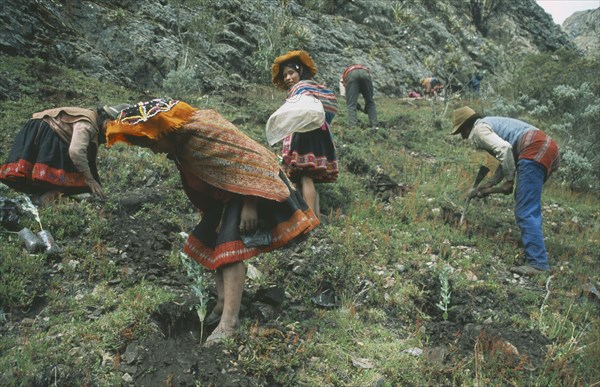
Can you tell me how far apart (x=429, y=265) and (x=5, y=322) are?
12.6 ft

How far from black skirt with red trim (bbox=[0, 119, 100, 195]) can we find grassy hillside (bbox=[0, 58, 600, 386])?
0.27 metres

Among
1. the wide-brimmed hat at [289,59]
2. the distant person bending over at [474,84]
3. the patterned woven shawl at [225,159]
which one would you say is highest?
the distant person bending over at [474,84]

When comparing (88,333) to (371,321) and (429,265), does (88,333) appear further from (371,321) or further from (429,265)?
(429,265)

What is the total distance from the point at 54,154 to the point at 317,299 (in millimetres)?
3249

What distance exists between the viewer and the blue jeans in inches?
193

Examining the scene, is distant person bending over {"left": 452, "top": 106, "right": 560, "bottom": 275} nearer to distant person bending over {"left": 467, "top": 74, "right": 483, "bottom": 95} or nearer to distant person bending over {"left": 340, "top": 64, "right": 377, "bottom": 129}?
distant person bending over {"left": 340, "top": 64, "right": 377, "bottom": 129}

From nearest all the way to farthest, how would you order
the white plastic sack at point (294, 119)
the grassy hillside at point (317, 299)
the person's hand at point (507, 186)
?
the grassy hillside at point (317, 299) → the white plastic sack at point (294, 119) → the person's hand at point (507, 186)

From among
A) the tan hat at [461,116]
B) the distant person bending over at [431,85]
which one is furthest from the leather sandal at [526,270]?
the distant person bending over at [431,85]

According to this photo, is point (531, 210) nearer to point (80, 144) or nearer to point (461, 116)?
point (461, 116)

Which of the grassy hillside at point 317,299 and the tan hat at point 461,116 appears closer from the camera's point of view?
the grassy hillside at point 317,299

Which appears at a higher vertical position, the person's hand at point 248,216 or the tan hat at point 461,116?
the tan hat at point 461,116

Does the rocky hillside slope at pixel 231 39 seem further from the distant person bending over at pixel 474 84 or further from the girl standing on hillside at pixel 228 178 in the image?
the girl standing on hillside at pixel 228 178

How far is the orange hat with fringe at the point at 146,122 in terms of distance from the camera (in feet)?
7.83

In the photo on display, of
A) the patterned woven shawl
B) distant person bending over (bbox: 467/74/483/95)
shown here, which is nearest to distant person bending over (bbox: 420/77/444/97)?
distant person bending over (bbox: 467/74/483/95)
